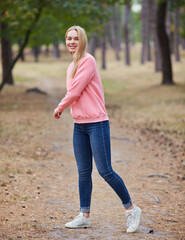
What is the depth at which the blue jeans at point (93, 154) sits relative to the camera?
4363 mm

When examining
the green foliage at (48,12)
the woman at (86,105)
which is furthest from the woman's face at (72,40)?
the green foliage at (48,12)

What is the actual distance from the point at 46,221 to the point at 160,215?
1584 millimetres

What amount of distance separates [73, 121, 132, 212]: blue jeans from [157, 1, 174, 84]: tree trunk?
61.0 feet

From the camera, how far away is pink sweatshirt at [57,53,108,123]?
168 inches

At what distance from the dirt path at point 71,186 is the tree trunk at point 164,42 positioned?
11.2 meters

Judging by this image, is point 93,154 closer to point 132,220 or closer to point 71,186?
point 132,220

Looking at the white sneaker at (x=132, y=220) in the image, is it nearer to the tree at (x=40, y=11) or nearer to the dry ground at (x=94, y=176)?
the dry ground at (x=94, y=176)

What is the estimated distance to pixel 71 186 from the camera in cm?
Answer: 691

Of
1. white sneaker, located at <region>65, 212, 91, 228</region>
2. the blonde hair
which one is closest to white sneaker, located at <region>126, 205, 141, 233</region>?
white sneaker, located at <region>65, 212, 91, 228</region>

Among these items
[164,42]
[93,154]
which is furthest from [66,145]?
[164,42]

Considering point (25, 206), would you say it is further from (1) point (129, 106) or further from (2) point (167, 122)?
(1) point (129, 106)

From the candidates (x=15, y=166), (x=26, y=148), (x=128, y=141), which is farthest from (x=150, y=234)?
(x=128, y=141)

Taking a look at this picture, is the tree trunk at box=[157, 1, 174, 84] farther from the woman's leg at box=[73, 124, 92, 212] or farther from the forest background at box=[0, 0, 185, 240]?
the woman's leg at box=[73, 124, 92, 212]

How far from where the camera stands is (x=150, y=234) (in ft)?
15.1
